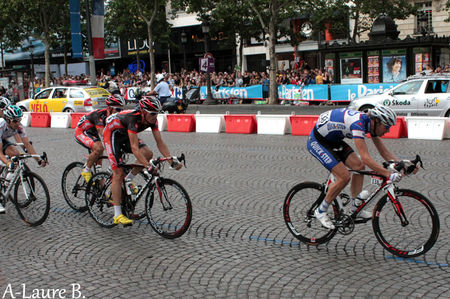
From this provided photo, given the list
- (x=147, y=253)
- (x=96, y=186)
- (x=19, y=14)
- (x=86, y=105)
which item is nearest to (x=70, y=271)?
(x=147, y=253)

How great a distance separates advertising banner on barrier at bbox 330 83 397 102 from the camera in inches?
946

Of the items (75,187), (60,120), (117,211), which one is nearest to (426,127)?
(75,187)

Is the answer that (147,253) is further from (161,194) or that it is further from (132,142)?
(132,142)

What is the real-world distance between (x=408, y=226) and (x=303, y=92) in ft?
72.2

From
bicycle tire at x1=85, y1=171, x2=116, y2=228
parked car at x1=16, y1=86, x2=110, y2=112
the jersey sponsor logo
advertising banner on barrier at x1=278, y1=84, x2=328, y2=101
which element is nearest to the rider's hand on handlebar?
the jersey sponsor logo

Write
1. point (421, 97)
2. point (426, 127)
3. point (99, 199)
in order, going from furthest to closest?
point (421, 97), point (426, 127), point (99, 199)

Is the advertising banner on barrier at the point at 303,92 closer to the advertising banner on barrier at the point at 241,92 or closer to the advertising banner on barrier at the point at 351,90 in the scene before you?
the advertising banner on barrier at the point at 351,90

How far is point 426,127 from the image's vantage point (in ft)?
51.2

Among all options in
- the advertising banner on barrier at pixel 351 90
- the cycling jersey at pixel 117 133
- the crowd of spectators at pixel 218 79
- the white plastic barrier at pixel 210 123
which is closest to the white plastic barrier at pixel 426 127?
the white plastic barrier at pixel 210 123

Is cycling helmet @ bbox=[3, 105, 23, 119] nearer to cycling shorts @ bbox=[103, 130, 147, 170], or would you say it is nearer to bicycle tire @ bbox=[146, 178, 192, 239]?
cycling shorts @ bbox=[103, 130, 147, 170]

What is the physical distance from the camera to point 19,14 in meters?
43.2

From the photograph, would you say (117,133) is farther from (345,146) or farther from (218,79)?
(218,79)

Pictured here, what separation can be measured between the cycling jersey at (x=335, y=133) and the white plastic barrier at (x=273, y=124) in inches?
456

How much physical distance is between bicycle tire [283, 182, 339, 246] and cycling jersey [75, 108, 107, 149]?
355 cm
